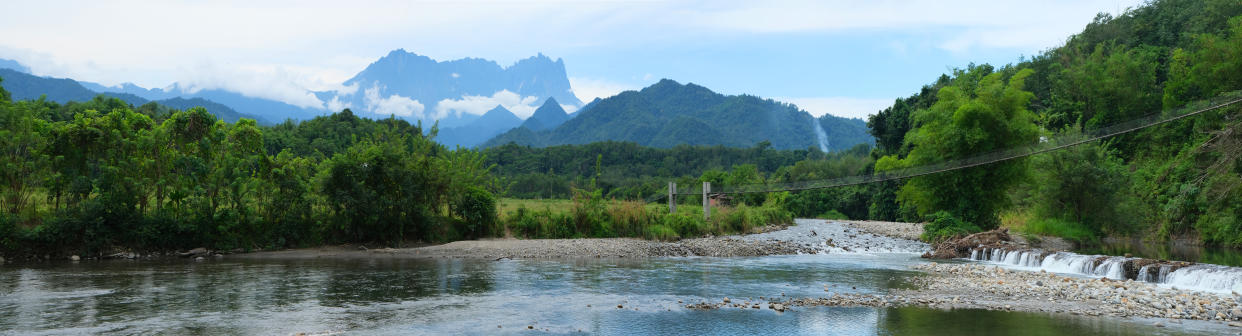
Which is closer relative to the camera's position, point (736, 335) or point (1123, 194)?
point (736, 335)

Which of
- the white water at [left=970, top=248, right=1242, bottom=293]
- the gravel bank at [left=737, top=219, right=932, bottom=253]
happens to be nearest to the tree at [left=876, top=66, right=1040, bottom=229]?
the gravel bank at [left=737, top=219, right=932, bottom=253]

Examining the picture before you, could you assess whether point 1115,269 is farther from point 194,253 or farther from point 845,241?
point 194,253

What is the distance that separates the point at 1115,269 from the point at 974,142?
1292 cm

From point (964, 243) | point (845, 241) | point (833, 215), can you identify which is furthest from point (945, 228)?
point (833, 215)

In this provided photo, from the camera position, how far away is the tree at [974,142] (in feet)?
105

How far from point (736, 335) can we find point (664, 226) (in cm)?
2334

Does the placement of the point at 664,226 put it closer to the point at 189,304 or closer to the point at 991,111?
the point at 991,111

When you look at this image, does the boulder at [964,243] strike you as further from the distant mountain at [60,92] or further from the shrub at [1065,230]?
the distant mountain at [60,92]

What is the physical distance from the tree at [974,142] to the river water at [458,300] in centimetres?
1125

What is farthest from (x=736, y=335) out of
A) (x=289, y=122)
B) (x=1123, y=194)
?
(x=289, y=122)

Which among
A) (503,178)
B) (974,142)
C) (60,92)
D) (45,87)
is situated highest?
(45,87)

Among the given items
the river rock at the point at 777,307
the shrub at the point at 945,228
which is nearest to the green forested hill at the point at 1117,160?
the shrub at the point at 945,228

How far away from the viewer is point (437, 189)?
3183cm

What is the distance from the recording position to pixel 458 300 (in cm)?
1609
